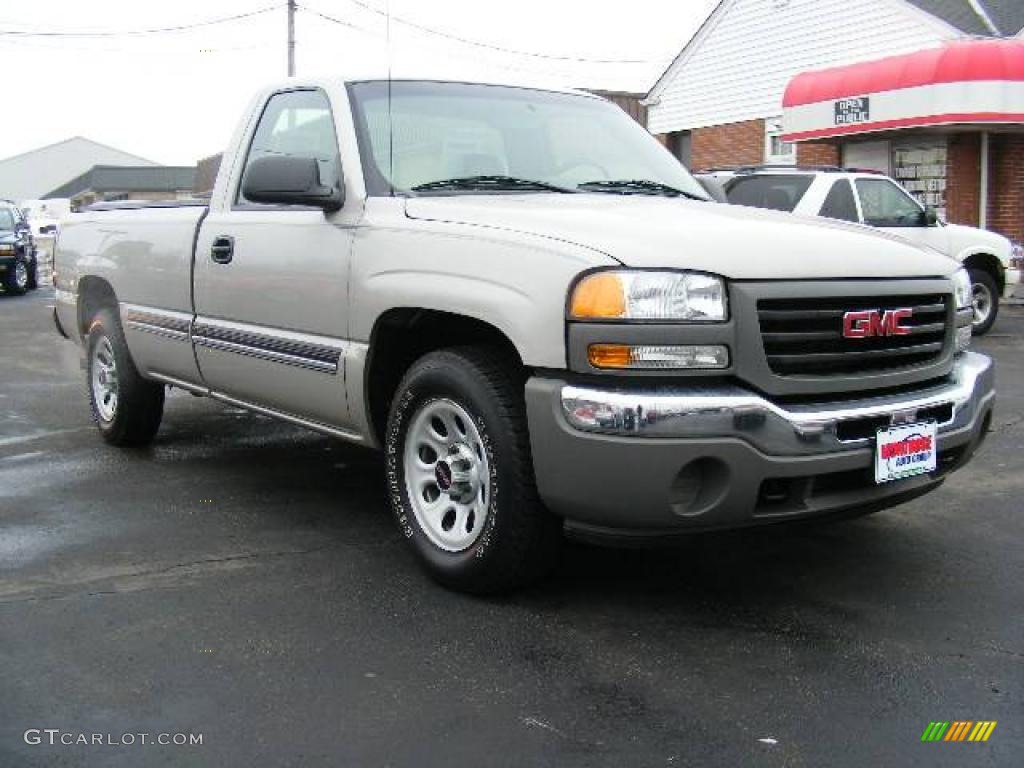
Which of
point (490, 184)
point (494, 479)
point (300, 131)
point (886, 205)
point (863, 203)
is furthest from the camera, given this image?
point (886, 205)

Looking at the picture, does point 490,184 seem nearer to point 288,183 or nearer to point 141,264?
point 288,183

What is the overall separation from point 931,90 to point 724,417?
15342 mm

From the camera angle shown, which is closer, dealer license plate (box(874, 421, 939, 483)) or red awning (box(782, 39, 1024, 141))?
dealer license plate (box(874, 421, 939, 483))

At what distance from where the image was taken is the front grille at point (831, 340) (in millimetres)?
3521

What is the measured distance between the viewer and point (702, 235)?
12.1ft

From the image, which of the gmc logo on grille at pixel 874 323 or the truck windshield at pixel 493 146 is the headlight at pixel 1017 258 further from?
the gmc logo on grille at pixel 874 323

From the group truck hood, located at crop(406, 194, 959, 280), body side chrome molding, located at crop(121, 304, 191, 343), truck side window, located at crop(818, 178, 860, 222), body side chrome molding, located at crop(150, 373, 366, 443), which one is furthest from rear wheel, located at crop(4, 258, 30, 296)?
truck hood, located at crop(406, 194, 959, 280)

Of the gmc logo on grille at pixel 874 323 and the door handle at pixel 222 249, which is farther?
the door handle at pixel 222 249

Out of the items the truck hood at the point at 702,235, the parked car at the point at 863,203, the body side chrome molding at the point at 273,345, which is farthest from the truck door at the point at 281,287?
the parked car at the point at 863,203

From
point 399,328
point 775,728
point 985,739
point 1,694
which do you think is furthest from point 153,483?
point 985,739

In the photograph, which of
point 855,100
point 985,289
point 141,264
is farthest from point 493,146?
point 855,100

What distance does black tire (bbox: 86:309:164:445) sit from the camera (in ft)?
20.8

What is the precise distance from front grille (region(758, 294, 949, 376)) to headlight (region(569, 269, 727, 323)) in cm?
18

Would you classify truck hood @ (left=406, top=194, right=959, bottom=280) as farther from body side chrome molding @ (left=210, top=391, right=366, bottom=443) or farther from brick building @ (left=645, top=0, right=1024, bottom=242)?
brick building @ (left=645, top=0, right=1024, bottom=242)
